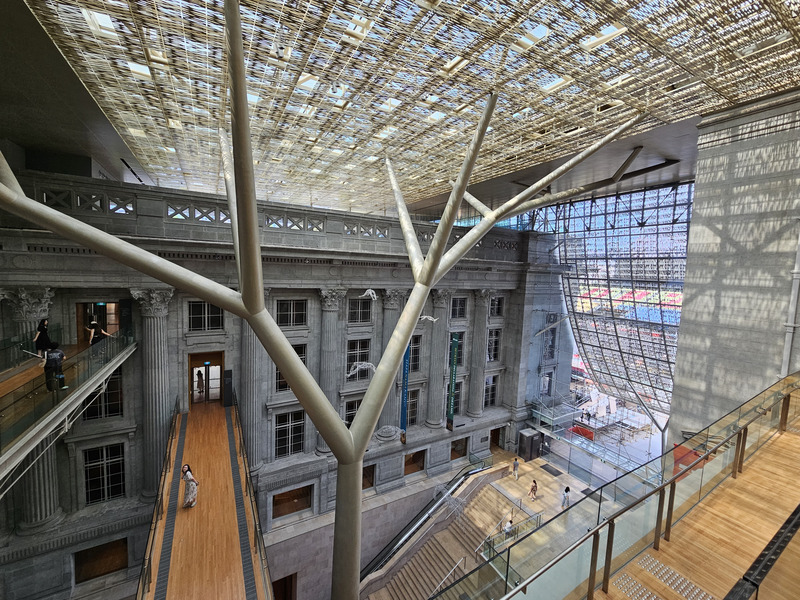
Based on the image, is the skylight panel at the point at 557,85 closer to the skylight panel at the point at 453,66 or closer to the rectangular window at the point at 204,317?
the skylight panel at the point at 453,66

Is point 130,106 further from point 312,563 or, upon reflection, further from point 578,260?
point 578,260

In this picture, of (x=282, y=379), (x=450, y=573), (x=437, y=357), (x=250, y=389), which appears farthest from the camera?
(x=437, y=357)

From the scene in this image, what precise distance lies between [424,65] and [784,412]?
11.6 m

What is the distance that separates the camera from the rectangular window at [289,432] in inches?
671

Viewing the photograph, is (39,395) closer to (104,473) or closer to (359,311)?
(104,473)

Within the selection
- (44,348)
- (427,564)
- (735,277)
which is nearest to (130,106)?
(44,348)

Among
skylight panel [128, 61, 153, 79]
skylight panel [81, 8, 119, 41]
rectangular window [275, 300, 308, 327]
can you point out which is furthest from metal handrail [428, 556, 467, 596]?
skylight panel [81, 8, 119, 41]

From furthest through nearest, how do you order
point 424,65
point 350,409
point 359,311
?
1. point 350,409
2. point 359,311
3. point 424,65

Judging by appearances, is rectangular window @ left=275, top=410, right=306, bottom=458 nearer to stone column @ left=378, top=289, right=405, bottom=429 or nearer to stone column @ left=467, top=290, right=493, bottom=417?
stone column @ left=378, top=289, right=405, bottom=429

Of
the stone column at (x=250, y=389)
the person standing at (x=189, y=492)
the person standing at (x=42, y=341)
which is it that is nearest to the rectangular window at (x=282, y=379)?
the stone column at (x=250, y=389)

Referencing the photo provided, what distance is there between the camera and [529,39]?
8.90 meters

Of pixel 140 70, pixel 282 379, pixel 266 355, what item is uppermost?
pixel 140 70

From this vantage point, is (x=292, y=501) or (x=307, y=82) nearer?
(x=307, y=82)

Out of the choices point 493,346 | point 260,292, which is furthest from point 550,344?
point 260,292
